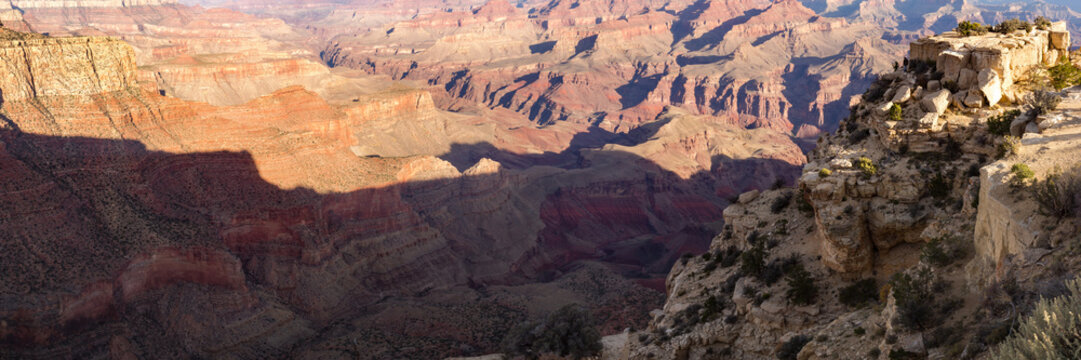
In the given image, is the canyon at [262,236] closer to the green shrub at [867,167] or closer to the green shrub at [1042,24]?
the green shrub at [1042,24]

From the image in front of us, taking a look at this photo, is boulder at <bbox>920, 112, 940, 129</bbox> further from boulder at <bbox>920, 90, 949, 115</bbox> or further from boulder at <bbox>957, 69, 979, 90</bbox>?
Answer: boulder at <bbox>957, 69, 979, 90</bbox>

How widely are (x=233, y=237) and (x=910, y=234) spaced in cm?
5566

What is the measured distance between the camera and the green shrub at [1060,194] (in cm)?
1656

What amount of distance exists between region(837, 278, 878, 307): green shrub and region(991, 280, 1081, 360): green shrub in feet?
43.1

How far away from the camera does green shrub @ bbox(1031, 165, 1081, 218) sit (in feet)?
54.3

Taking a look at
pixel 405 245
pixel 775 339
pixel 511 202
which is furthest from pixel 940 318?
pixel 511 202

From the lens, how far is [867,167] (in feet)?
88.8

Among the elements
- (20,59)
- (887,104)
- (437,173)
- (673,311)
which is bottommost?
(437,173)

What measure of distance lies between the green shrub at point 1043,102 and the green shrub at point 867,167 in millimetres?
5153

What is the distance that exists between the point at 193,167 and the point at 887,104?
5716cm

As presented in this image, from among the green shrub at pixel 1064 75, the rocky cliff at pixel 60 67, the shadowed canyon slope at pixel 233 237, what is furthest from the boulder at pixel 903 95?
the rocky cliff at pixel 60 67

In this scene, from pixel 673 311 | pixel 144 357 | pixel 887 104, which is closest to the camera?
pixel 887 104

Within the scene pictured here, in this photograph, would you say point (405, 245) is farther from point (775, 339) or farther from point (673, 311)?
point (775, 339)

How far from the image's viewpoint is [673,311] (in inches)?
1309
